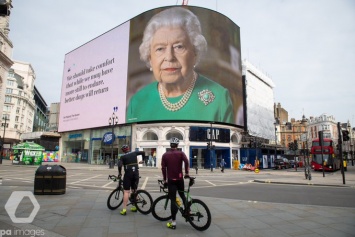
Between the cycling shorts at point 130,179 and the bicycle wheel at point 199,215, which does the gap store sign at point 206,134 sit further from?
the bicycle wheel at point 199,215

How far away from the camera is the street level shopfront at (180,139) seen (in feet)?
135

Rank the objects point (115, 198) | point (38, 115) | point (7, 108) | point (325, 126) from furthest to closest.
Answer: point (38, 115) → point (325, 126) → point (7, 108) → point (115, 198)

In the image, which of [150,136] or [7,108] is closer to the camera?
[150,136]

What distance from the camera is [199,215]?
546cm

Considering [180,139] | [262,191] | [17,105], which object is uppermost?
[17,105]

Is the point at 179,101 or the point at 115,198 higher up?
the point at 179,101

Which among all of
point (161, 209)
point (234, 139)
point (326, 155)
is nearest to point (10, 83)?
point (234, 139)

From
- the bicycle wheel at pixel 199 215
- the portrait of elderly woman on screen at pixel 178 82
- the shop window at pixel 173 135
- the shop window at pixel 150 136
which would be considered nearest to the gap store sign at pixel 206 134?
the portrait of elderly woman on screen at pixel 178 82

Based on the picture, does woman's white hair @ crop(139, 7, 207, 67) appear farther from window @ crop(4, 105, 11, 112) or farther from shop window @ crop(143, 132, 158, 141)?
window @ crop(4, 105, 11, 112)

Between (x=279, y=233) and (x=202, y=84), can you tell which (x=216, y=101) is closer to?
(x=202, y=84)

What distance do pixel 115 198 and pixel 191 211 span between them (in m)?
2.83

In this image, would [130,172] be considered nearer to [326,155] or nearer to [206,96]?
[326,155]

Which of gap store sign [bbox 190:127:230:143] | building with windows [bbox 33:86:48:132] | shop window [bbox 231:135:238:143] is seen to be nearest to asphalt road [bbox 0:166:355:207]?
gap store sign [bbox 190:127:230:143]

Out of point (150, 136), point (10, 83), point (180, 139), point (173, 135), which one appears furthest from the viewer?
point (10, 83)
